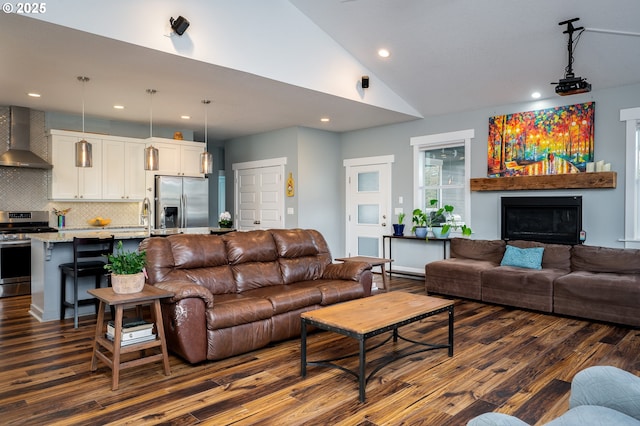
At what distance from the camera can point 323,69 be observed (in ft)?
17.7

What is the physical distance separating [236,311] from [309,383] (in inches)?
32.5

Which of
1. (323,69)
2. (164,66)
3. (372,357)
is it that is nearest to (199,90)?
(164,66)

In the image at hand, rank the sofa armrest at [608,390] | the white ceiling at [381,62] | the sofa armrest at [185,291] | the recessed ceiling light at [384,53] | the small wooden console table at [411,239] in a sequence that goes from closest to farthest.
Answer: the sofa armrest at [608,390] → the sofa armrest at [185,291] → the white ceiling at [381,62] → the recessed ceiling light at [384,53] → the small wooden console table at [411,239]

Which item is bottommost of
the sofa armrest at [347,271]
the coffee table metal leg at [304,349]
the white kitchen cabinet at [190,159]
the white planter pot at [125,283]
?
the coffee table metal leg at [304,349]

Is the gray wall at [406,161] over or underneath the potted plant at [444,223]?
over

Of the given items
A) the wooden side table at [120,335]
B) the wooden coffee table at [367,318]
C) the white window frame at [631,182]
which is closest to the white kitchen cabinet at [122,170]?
the wooden side table at [120,335]

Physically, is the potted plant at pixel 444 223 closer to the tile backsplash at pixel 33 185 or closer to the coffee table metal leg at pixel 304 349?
the coffee table metal leg at pixel 304 349

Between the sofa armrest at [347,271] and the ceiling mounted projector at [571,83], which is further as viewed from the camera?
the sofa armrest at [347,271]

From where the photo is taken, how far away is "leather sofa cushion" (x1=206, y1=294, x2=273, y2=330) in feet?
10.6

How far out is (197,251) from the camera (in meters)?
3.96

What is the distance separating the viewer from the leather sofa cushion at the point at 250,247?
4.24 meters

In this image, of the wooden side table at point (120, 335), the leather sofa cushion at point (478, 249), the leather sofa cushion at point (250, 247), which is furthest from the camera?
the leather sofa cushion at point (478, 249)

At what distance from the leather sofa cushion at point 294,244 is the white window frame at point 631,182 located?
3.82 m

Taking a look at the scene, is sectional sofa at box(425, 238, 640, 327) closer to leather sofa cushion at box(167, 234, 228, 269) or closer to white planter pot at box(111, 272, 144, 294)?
leather sofa cushion at box(167, 234, 228, 269)
